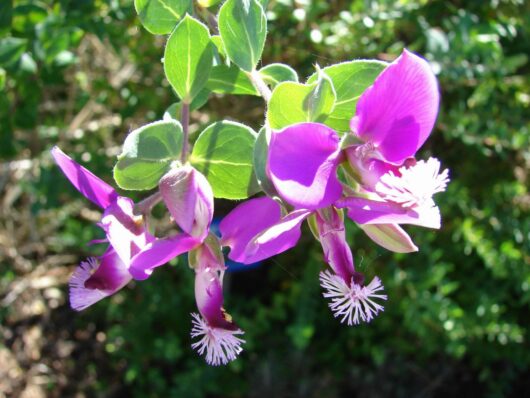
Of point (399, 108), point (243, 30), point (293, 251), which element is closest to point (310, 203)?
point (399, 108)

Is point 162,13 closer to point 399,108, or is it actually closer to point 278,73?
point 278,73

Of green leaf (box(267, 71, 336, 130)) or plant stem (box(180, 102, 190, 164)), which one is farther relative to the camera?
A: plant stem (box(180, 102, 190, 164))

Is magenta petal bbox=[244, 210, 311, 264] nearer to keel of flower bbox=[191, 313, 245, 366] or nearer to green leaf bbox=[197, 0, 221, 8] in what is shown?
keel of flower bbox=[191, 313, 245, 366]

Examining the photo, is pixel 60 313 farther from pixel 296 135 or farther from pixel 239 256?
pixel 296 135

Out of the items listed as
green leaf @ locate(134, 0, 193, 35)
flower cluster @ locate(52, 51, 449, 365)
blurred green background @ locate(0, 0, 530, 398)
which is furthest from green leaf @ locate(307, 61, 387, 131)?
blurred green background @ locate(0, 0, 530, 398)

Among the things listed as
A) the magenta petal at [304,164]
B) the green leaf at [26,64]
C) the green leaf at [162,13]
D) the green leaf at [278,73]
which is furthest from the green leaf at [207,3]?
the green leaf at [26,64]
